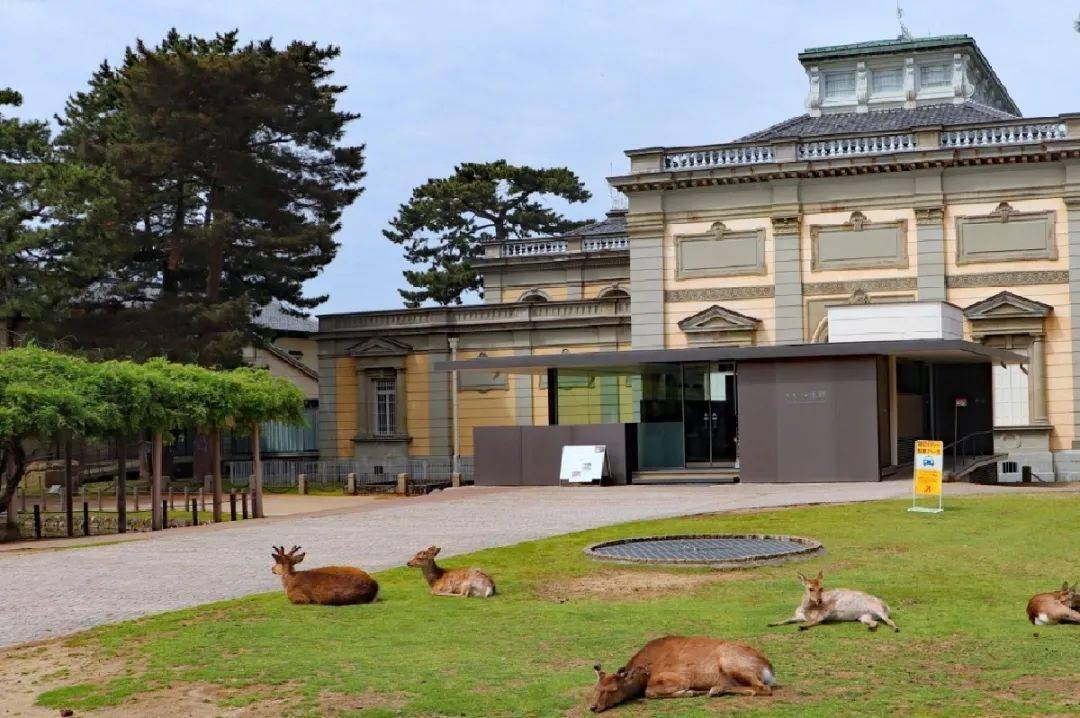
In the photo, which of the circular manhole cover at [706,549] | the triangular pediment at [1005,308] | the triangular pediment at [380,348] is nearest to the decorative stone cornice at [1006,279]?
the triangular pediment at [1005,308]

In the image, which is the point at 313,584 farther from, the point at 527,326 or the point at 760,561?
the point at 527,326

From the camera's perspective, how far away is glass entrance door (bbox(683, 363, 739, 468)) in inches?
1316

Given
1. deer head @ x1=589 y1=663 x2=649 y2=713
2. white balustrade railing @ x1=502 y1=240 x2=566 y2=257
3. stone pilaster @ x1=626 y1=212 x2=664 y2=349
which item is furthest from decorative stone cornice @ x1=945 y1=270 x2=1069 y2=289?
deer head @ x1=589 y1=663 x2=649 y2=713

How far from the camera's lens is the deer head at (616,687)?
8938 millimetres

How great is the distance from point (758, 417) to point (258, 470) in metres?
11.3

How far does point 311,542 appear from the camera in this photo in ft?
67.6

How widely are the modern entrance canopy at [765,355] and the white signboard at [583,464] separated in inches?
89.5

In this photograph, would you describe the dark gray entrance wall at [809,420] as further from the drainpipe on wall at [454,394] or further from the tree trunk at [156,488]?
the drainpipe on wall at [454,394]

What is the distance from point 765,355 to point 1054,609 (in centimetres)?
1972

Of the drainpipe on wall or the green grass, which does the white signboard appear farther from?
the drainpipe on wall

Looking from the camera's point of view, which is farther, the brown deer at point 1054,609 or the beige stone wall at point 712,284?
the beige stone wall at point 712,284

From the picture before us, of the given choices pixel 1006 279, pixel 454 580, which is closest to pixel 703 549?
pixel 454 580

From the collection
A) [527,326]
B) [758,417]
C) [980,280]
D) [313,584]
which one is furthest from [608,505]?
[527,326]

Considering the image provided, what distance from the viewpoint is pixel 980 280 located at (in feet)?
135
